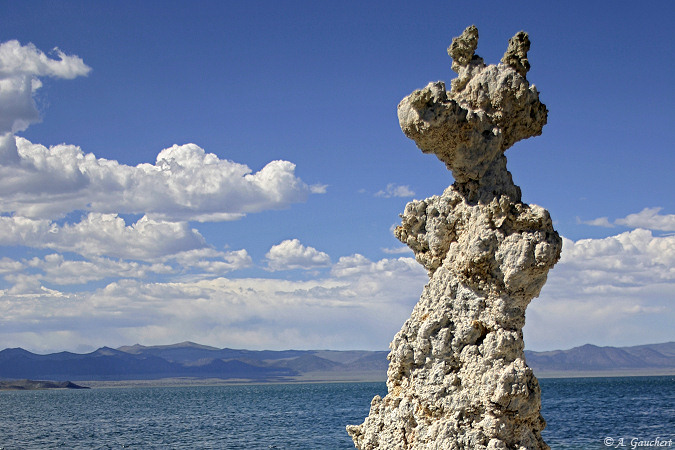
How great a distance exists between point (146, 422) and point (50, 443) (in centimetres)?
1496

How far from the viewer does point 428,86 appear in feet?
25.2

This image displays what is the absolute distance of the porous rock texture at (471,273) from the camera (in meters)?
7.43

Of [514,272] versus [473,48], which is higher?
[473,48]

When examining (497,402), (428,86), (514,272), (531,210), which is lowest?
(497,402)

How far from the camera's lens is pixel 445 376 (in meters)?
7.72

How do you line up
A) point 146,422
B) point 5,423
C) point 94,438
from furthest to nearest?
1. point 5,423
2. point 146,422
3. point 94,438

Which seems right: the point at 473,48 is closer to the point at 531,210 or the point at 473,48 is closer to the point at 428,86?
the point at 428,86

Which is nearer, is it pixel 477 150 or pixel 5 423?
pixel 477 150

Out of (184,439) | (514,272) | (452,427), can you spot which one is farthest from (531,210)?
(184,439)

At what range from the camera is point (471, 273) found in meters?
7.80

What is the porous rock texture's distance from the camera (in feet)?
24.4

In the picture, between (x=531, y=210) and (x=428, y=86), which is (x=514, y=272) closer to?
(x=531, y=210)

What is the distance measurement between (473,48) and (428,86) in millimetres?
1178

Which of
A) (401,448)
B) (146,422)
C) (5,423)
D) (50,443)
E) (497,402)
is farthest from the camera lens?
(5,423)
